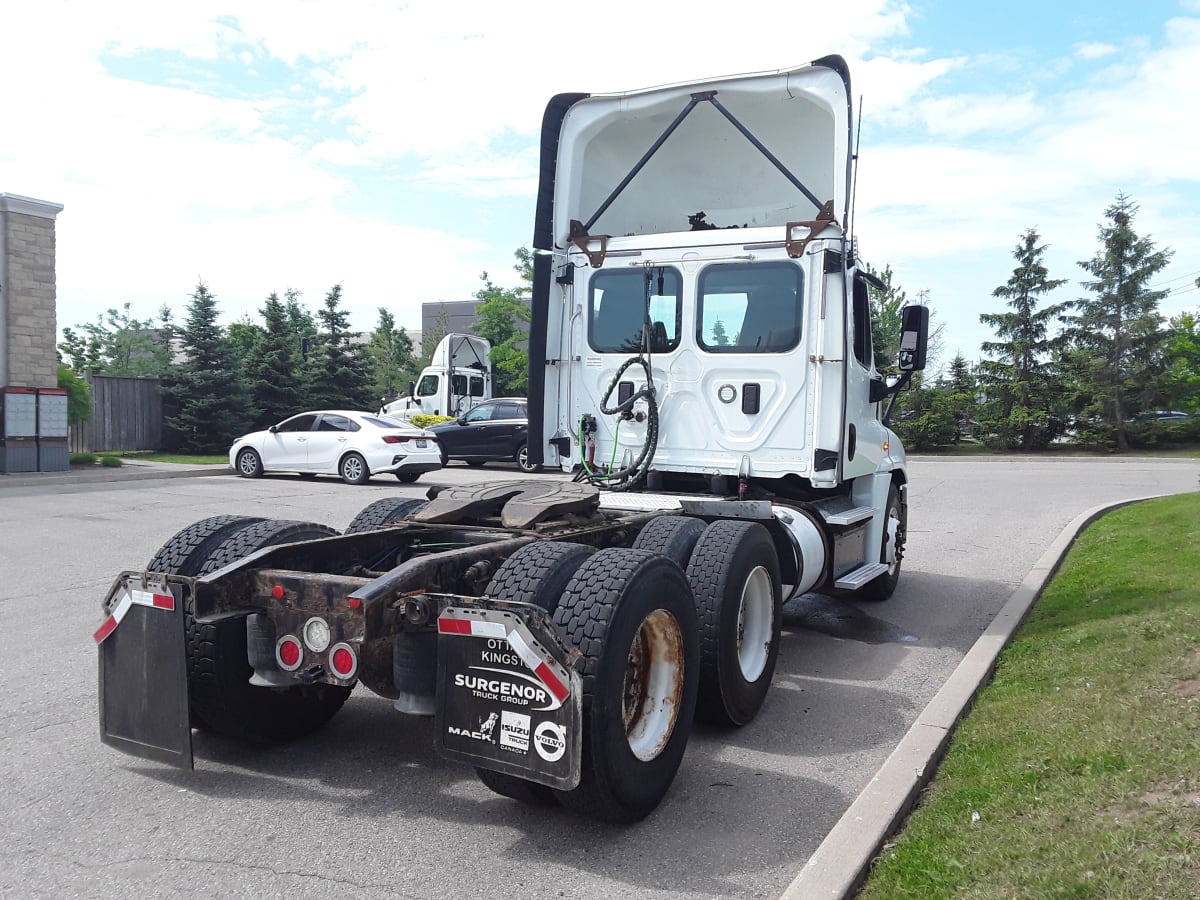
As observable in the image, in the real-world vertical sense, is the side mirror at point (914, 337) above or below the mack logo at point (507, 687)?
above

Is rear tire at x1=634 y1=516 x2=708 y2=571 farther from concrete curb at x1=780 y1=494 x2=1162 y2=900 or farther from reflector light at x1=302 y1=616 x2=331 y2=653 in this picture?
reflector light at x1=302 y1=616 x2=331 y2=653

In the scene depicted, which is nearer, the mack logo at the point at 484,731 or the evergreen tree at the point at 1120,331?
the mack logo at the point at 484,731

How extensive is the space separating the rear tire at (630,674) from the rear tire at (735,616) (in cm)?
52

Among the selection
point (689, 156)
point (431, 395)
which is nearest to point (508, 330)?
point (431, 395)

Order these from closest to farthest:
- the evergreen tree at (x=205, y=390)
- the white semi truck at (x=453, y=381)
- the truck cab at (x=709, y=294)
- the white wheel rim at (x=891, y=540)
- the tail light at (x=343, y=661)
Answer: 1. the tail light at (x=343, y=661)
2. the truck cab at (x=709, y=294)
3. the white wheel rim at (x=891, y=540)
4. the evergreen tree at (x=205, y=390)
5. the white semi truck at (x=453, y=381)

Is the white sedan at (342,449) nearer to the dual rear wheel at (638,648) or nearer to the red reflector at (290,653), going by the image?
the dual rear wheel at (638,648)

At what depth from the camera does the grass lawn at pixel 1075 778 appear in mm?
3127

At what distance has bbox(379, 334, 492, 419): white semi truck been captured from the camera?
28516mm

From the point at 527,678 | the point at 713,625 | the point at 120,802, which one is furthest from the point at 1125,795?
the point at 120,802

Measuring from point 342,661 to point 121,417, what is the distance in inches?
989

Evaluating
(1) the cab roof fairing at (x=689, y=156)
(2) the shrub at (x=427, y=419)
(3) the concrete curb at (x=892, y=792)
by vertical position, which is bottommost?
(3) the concrete curb at (x=892, y=792)

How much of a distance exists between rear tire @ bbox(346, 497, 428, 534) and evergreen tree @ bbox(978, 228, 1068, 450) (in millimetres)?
33000

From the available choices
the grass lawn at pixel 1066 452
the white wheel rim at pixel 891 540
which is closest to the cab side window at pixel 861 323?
the white wheel rim at pixel 891 540

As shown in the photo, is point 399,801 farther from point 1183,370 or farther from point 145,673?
point 1183,370
